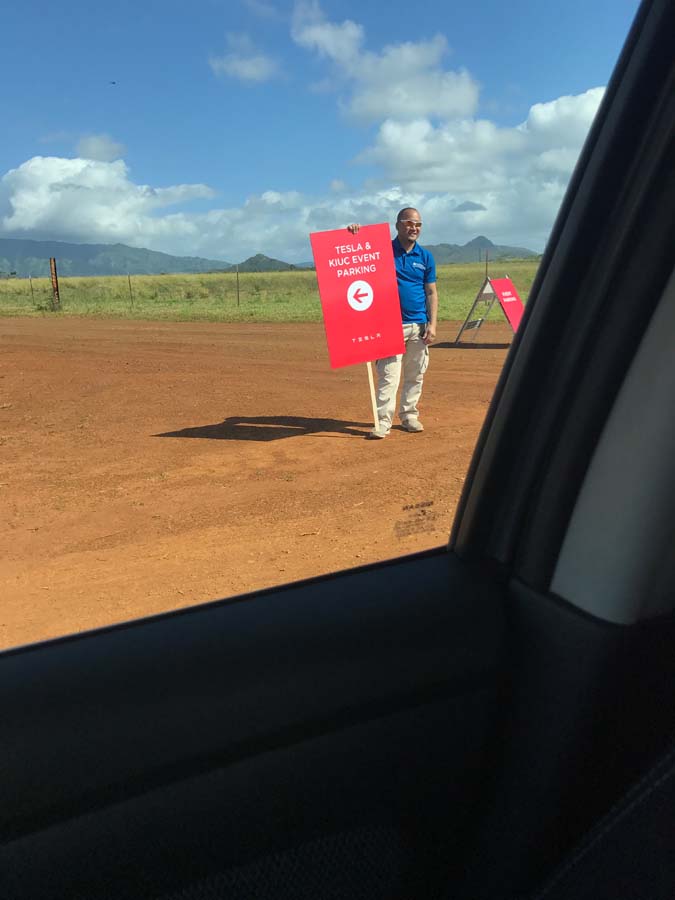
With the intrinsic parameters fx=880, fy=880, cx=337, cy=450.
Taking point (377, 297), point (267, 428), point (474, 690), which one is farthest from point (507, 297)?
point (474, 690)

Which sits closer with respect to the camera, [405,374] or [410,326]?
[410,326]

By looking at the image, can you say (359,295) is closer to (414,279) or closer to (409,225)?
(414,279)

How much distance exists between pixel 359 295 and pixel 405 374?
86 cm

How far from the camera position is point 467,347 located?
15.6 m

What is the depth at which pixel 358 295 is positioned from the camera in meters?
7.91

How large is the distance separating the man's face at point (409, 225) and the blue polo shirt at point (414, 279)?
138 millimetres

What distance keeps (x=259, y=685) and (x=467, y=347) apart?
14.5 m

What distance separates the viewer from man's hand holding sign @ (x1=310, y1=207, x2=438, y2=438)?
25.7ft

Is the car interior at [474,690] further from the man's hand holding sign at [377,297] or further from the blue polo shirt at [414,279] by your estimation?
the blue polo shirt at [414,279]

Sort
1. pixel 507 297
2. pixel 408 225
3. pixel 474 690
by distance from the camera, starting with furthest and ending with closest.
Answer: pixel 507 297, pixel 408 225, pixel 474 690

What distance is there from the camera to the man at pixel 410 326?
26.0 ft

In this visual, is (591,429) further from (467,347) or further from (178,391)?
(467,347)

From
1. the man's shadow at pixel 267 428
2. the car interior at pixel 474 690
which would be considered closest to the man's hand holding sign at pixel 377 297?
the man's shadow at pixel 267 428

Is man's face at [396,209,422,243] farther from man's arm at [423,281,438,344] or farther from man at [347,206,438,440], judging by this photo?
man's arm at [423,281,438,344]
